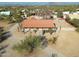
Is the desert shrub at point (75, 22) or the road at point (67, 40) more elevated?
the desert shrub at point (75, 22)

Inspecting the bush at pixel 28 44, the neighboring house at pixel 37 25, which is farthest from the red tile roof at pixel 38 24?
the bush at pixel 28 44

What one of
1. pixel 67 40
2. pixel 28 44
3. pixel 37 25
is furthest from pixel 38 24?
pixel 67 40

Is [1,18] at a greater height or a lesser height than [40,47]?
greater

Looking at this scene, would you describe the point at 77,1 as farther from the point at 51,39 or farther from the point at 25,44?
the point at 25,44

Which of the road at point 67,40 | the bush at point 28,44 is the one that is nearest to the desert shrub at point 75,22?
the road at point 67,40

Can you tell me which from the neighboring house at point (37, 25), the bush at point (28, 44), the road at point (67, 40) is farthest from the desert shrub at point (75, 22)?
the bush at point (28, 44)

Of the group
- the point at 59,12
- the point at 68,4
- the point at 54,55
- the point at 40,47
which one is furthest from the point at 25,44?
the point at 68,4

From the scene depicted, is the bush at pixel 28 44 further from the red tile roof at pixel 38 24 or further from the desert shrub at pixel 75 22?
the desert shrub at pixel 75 22

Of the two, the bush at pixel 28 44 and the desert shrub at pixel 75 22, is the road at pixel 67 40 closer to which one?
the desert shrub at pixel 75 22

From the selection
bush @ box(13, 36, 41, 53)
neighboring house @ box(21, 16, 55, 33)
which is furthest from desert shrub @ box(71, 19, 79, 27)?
bush @ box(13, 36, 41, 53)
